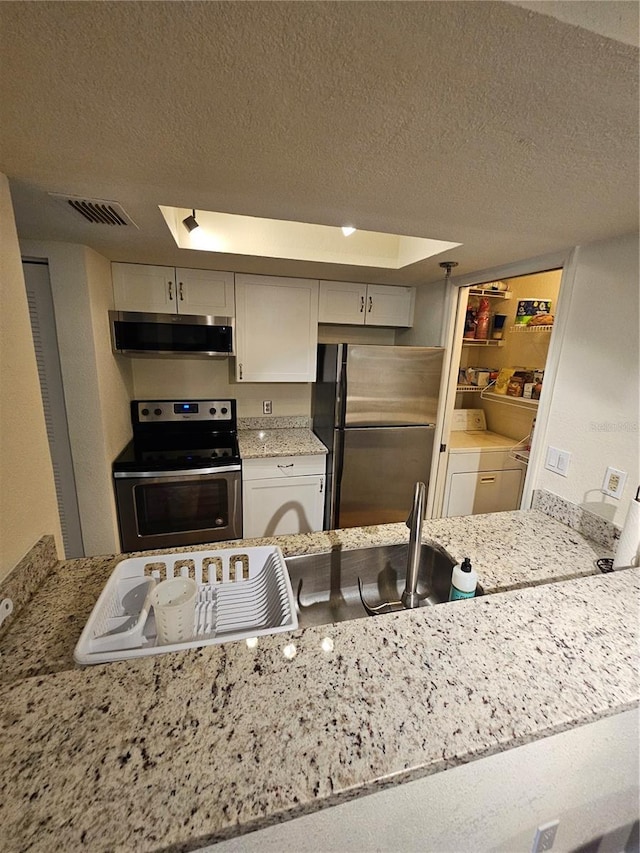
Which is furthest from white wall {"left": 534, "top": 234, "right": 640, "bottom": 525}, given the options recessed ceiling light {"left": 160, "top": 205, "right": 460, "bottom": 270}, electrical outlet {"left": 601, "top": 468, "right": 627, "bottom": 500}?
recessed ceiling light {"left": 160, "top": 205, "right": 460, "bottom": 270}

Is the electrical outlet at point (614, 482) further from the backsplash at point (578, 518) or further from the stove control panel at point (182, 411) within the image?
the stove control panel at point (182, 411)

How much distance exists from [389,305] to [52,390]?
2.29 metres

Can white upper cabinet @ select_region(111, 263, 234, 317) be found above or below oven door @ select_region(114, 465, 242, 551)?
above

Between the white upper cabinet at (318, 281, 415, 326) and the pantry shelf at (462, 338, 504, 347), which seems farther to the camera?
the pantry shelf at (462, 338, 504, 347)

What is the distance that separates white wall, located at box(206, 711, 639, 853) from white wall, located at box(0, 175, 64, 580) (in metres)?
0.82

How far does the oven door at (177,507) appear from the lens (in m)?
2.14

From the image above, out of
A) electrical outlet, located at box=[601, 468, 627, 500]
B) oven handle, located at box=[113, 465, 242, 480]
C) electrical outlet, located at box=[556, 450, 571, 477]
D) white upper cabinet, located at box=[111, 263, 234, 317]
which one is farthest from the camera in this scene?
white upper cabinet, located at box=[111, 263, 234, 317]

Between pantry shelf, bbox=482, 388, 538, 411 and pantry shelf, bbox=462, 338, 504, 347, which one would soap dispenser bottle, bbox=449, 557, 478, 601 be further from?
pantry shelf, bbox=462, 338, 504, 347

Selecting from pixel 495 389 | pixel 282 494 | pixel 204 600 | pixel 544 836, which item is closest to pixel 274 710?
pixel 204 600

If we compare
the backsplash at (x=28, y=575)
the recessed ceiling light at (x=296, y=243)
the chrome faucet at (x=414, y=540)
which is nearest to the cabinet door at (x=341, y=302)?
the recessed ceiling light at (x=296, y=243)

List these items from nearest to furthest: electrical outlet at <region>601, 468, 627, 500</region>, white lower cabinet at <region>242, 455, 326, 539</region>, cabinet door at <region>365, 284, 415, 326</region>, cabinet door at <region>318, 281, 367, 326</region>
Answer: electrical outlet at <region>601, 468, 627, 500</region>, white lower cabinet at <region>242, 455, 326, 539</region>, cabinet door at <region>318, 281, 367, 326</region>, cabinet door at <region>365, 284, 415, 326</region>

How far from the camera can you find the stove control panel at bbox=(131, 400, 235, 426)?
264cm

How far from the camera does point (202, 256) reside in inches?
78.8

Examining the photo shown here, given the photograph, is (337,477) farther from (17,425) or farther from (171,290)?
(17,425)
